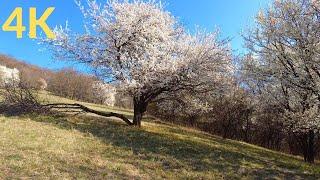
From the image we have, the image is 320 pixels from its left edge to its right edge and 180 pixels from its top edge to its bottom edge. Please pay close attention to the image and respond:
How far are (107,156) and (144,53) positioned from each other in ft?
38.0

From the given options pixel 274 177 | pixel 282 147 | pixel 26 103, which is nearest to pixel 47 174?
pixel 274 177

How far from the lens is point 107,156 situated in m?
18.9

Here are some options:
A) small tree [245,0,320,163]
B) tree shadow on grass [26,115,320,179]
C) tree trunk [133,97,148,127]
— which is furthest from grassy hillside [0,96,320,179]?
small tree [245,0,320,163]

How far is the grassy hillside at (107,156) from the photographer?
1579 centimetres

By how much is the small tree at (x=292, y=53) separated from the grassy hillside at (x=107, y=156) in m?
4.17

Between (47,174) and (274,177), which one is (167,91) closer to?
(274,177)

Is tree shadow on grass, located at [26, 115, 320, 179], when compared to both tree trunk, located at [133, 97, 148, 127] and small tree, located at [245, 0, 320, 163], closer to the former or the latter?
tree trunk, located at [133, 97, 148, 127]

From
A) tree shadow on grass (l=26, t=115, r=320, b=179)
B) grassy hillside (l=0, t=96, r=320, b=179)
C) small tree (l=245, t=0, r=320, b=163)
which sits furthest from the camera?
small tree (l=245, t=0, r=320, b=163)

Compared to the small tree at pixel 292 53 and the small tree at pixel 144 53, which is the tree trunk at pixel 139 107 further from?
the small tree at pixel 292 53

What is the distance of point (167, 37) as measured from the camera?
30.2m

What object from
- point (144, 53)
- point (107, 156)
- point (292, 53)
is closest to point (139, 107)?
point (144, 53)

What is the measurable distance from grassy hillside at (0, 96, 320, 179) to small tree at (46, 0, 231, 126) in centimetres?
331

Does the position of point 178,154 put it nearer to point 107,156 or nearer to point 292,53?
point 107,156

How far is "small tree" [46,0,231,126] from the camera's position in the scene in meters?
28.8
